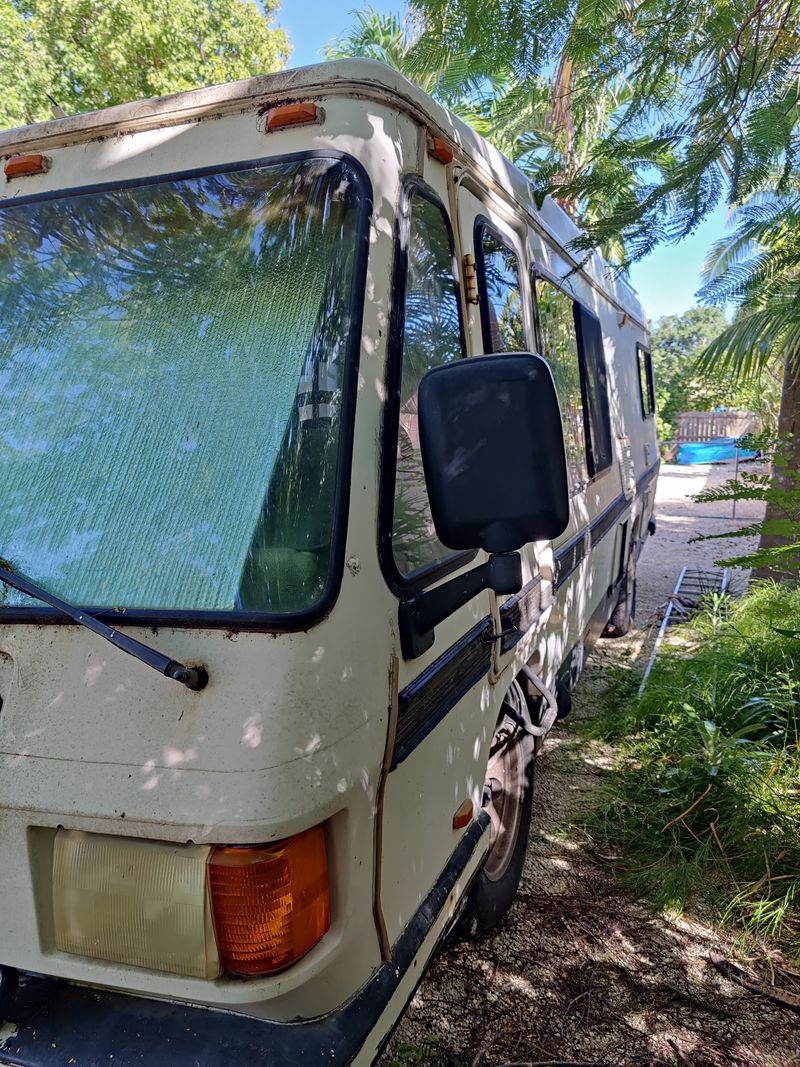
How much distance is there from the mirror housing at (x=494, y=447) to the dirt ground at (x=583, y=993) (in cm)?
197

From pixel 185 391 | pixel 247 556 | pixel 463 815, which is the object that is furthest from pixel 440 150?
pixel 463 815

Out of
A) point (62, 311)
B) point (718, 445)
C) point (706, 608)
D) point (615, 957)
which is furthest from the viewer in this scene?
point (718, 445)

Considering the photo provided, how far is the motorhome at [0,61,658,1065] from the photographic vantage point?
1.40 m

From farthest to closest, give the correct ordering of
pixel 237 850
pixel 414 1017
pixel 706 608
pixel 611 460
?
1. pixel 706 608
2. pixel 611 460
3. pixel 414 1017
4. pixel 237 850

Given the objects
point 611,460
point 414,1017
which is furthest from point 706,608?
point 414,1017

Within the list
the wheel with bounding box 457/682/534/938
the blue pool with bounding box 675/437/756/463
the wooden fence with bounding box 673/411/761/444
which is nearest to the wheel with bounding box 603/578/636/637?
the wheel with bounding box 457/682/534/938

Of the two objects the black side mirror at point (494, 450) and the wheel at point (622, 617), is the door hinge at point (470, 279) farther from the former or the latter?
the wheel at point (622, 617)

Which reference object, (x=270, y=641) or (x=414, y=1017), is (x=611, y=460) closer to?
(x=414, y=1017)

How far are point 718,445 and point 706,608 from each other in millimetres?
20129

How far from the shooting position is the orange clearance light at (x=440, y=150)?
6.70 feet

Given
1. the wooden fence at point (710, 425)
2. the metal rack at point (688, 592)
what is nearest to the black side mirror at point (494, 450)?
the metal rack at point (688, 592)

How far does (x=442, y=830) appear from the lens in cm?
202

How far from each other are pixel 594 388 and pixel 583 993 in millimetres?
3306

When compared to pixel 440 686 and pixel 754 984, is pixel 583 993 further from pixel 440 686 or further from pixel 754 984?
pixel 440 686
